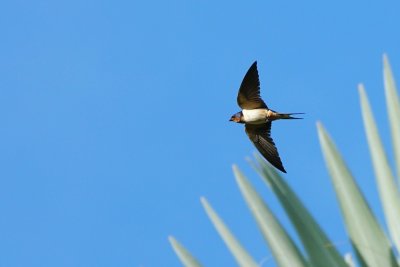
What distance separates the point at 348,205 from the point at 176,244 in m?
0.61

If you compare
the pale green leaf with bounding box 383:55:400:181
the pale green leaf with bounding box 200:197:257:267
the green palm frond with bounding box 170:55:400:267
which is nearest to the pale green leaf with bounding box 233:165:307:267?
the green palm frond with bounding box 170:55:400:267

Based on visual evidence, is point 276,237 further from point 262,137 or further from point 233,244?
point 262,137

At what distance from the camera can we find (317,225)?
2.78 metres

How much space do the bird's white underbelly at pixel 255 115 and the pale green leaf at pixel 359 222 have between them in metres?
11.3

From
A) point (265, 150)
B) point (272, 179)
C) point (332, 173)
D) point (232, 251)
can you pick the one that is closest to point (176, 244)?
point (232, 251)

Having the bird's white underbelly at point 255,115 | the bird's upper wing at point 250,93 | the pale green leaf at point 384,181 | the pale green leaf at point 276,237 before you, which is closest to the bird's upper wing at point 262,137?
the bird's white underbelly at point 255,115

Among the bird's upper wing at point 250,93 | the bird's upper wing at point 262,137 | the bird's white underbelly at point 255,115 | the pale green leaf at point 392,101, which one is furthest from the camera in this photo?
the bird's upper wing at point 262,137

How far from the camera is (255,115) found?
14.1 metres

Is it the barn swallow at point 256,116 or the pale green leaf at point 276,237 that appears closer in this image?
the pale green leaf at point 276,237

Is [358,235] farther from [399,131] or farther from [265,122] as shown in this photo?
[265,122]

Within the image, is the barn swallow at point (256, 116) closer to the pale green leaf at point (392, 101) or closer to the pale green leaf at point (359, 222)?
the pale green leaf at point (392, 101)

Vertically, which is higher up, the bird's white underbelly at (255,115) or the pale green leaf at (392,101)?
the bird's white underbelly at (255,115)

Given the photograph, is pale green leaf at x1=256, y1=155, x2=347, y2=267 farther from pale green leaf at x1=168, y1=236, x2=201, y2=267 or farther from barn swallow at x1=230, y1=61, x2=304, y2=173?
barn swallow at x1=230, y1=61, x2=304, y2=173

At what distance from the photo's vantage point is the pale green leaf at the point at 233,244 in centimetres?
284
